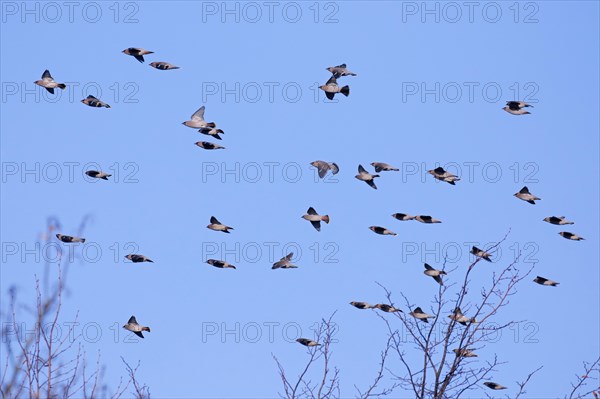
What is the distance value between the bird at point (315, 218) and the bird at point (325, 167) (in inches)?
31.8

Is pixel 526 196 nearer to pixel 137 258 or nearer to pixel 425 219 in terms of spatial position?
pixel 425 219

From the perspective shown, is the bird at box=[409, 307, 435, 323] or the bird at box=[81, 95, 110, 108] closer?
the bird at box=[409, 307, 435, 323]

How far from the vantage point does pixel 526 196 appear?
23.9m

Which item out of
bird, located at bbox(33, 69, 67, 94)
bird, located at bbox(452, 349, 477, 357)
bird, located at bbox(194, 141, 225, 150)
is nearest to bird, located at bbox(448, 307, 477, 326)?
bird, located at bbox(452, 349, 477, 357)

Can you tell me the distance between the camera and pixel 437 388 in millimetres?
18422

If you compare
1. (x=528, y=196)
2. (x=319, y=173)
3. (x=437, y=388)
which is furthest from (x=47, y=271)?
(x=528, y=196)

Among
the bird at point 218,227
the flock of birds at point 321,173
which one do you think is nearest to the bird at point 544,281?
the flock of birds at point 321,173

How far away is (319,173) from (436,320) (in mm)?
5077

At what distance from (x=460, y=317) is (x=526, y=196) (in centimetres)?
533

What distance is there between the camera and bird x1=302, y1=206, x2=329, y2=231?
24.0 meters

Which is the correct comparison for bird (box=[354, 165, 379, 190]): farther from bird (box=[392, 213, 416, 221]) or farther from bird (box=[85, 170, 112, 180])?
bird (box=[85, 170, 112, 180])

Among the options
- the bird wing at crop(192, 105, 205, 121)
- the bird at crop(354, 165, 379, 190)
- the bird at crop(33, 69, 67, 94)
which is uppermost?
the bird at crop(33, 69, 67, 94)

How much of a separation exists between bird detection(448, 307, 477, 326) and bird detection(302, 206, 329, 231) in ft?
17.0

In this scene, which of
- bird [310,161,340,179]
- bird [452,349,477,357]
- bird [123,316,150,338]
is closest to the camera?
bird [452,349,477,357]
